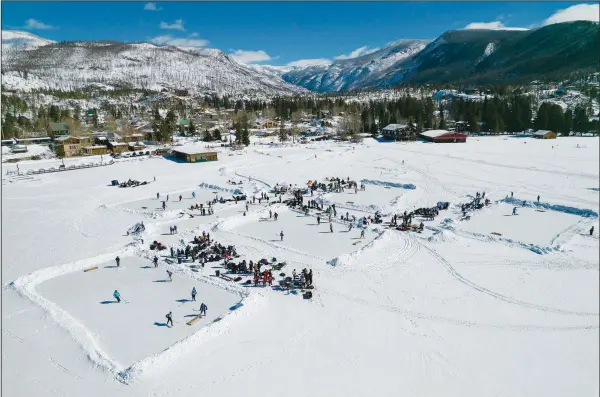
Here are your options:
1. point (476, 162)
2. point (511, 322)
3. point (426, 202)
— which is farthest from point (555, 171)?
point (511, 322)

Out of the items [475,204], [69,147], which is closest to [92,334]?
[475,204]

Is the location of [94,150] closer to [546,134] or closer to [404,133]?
[404,133]

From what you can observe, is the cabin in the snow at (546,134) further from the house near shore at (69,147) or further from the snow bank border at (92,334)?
the house near shore at (69,147)

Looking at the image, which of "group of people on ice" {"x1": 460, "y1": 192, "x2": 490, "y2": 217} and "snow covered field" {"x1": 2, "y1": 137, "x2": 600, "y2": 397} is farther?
"group of people on ice" {"x1": 460, "y1": 192, "x2": 490, "y2": 217}

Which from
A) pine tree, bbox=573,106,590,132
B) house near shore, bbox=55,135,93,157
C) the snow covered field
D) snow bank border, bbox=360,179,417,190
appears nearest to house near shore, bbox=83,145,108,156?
house near shore, bbox=55,135,93,157

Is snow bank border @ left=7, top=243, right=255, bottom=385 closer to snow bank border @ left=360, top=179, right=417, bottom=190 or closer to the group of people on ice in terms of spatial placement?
the group of people on ice
